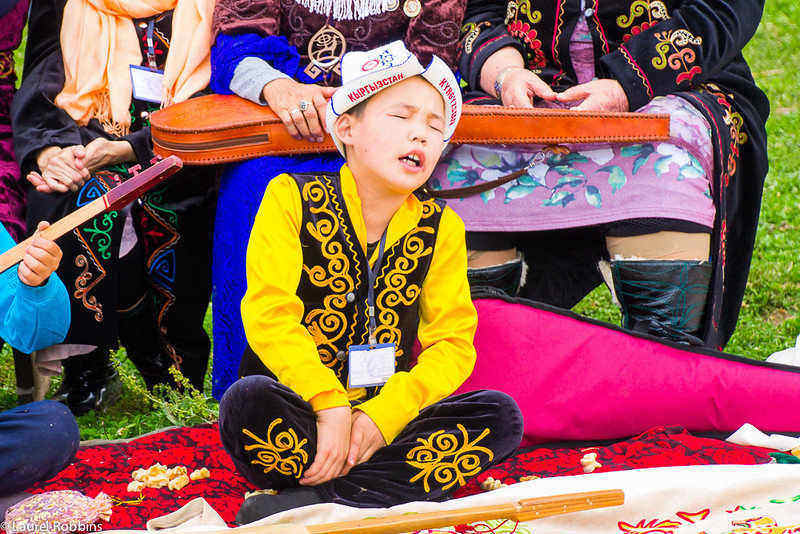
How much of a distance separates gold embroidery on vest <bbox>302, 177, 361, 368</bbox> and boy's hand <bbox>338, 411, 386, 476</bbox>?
0.74ft

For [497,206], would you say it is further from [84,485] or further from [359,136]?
[84,485]

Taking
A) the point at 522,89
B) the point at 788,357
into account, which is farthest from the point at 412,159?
the point at 788,357

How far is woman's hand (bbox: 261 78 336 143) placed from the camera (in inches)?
126

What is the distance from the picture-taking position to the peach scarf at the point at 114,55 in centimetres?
370

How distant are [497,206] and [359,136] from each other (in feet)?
2.66

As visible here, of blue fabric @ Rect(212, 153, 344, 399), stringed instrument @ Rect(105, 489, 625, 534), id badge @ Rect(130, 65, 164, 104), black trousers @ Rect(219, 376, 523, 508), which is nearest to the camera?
stringed instrument @ Rect(105, 489, 625, 534)

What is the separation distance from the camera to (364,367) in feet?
9.34

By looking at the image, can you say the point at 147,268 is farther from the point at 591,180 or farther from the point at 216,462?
the point at 591,180

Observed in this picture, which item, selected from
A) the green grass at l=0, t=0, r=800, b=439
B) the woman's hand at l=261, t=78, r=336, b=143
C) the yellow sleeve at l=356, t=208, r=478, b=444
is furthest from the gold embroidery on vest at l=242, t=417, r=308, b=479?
the woman's hand at l=261, t=78, r=336, b=143

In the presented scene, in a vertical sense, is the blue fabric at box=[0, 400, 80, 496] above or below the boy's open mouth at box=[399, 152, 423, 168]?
below

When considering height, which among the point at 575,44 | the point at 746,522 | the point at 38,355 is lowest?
the point at 746,522

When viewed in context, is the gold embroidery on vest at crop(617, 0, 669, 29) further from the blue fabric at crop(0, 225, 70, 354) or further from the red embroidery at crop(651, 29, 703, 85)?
the blue fabric at crop(0, 225, 70, 354)

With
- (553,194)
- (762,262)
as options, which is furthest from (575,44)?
(762,262)

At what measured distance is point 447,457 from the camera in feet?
9.16
